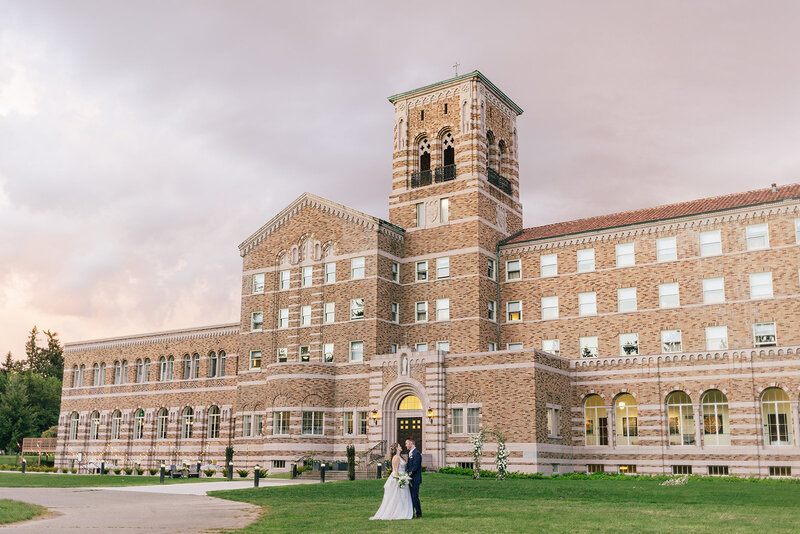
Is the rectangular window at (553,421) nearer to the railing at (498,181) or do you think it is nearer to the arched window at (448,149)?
the railing at (498,181)

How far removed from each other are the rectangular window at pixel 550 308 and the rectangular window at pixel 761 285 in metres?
12.1

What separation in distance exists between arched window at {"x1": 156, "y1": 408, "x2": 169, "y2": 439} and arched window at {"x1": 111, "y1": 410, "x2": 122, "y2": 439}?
4768 millimetres

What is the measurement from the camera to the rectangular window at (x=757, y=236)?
153 ft

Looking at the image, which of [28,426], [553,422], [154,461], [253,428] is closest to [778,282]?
[553,422]

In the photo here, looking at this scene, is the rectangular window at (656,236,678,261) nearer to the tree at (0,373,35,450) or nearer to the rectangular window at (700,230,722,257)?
the rectangular window at (700,230,722,257)

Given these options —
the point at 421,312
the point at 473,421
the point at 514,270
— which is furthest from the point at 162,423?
the point at 514,270

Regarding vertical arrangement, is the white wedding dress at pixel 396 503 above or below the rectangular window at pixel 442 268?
below

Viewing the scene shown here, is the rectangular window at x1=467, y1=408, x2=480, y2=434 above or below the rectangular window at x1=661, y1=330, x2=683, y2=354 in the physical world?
below

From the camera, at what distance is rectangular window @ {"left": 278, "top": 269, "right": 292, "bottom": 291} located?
57.9 meters

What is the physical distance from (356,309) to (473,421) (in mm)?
12140

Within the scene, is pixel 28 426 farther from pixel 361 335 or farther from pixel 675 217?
pixel 675 217

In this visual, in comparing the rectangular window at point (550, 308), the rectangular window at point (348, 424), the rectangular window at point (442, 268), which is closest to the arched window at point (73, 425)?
the rectangular window at point (348, 424)

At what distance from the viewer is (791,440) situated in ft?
139

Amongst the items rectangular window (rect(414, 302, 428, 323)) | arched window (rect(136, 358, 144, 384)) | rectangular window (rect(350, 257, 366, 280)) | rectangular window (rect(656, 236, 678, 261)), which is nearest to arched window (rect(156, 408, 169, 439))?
arched window (rect(136, 358, 144, 384))
